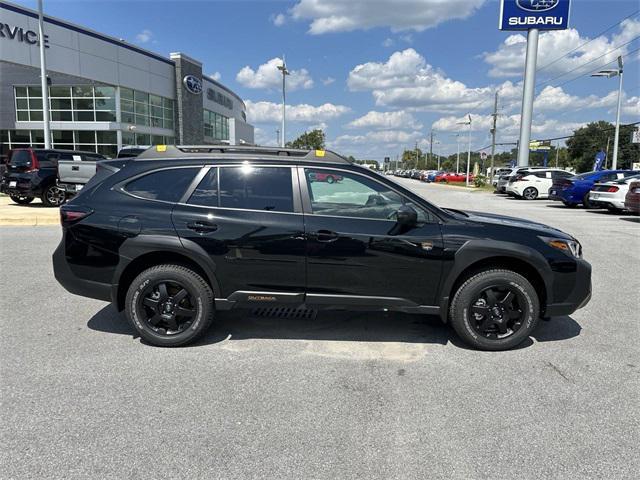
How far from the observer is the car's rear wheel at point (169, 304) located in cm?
418

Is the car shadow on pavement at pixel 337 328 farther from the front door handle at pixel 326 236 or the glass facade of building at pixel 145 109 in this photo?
the glass facade of building at pixel 145 109

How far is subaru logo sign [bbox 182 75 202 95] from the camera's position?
39.1 meters

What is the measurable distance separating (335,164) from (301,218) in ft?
2.02

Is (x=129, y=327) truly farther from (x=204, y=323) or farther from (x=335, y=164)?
(x=335, y=164)

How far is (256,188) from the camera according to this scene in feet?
14.0

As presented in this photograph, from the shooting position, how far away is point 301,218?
412cm

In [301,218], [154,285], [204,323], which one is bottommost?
[204,323]

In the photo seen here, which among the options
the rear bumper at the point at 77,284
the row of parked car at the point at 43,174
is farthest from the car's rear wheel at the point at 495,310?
the row of parked car at the point at 43,174

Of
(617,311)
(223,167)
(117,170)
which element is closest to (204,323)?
(223,167)

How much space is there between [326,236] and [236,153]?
1200 millimetres

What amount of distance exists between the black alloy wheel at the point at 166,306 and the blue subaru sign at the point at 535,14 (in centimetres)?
3985

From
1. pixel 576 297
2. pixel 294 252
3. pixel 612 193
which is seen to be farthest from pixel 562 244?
pixel 612 193

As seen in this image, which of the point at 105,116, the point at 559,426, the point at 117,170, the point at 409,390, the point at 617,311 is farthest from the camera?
the point at 105,116

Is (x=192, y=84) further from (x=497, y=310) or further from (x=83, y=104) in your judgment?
(x=497, y=310)
